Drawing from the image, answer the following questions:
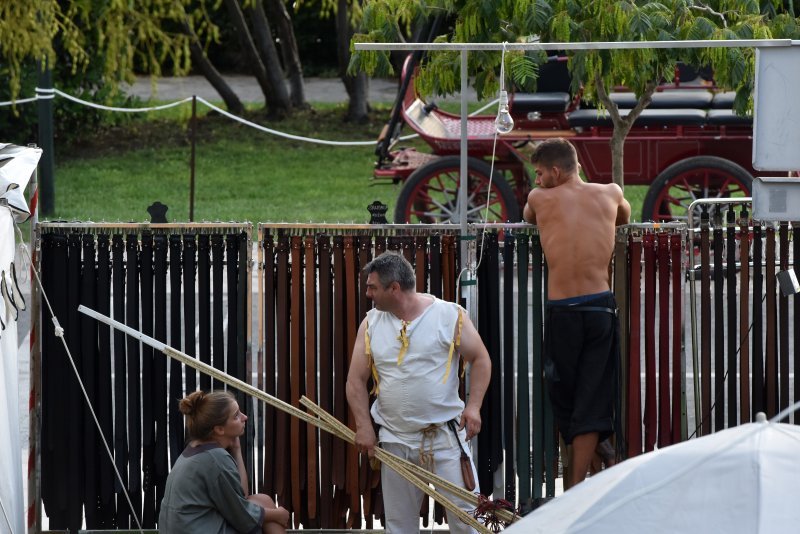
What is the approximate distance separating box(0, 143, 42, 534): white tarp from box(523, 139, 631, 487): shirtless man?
232 cm

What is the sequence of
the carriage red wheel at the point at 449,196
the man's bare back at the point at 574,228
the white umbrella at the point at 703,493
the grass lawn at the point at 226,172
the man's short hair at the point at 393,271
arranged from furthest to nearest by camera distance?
the grass lawn at the point at 226,172 < the carriage red wheel at the point at 449,196 < the man's bare back at the point at 574,228 < the man's short hair at the point at 393,271 < the white umbrella at the point at 703,493

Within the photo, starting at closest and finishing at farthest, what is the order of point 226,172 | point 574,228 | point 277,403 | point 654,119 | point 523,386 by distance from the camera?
point 277,403 → point 574,228 → point 523,386 → point 654,119 → point 226,172

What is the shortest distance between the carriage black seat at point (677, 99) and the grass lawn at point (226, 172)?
2333 millimetres

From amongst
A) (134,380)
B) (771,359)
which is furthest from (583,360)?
(134,380)

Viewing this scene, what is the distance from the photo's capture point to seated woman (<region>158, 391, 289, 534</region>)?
5336 millimetres

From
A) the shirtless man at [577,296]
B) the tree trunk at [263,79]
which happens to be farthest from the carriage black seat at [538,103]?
A: the tree trunk at [263,79]

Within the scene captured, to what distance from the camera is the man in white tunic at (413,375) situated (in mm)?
5652

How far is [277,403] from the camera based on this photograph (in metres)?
5.77

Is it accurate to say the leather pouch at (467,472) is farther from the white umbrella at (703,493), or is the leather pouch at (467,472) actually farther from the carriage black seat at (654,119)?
the carriage black seat at (654,119)

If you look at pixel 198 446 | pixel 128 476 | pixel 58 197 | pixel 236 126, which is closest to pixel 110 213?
pixel 58 197

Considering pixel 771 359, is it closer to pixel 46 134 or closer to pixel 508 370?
pixel 508 370

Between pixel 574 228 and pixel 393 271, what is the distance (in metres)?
0.93

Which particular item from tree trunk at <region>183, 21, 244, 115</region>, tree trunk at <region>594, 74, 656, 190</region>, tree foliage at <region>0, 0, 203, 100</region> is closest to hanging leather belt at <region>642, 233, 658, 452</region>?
tree trunk at <region>594, 74, 656, 190</region>

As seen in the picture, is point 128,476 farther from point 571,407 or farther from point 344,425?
point 571,407
